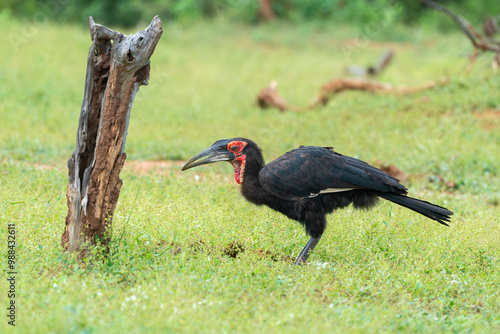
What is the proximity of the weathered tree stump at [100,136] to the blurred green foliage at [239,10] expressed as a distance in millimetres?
17553

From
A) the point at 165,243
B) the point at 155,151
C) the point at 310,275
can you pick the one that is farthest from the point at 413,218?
the point at 155,151

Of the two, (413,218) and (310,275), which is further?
(413,218)

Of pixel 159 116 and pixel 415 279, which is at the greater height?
pixel 159 116

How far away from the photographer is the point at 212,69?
16.7 meters

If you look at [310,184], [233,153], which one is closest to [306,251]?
[310,184]

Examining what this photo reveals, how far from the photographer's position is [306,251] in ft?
16.3

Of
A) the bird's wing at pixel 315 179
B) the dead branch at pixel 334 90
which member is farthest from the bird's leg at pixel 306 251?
the dead branch at pixel 334 90

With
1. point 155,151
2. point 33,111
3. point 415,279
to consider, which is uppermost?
point 33,111

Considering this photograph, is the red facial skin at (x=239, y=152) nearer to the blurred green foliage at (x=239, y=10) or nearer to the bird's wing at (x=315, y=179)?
the bird's wing at (x=315, y=179)

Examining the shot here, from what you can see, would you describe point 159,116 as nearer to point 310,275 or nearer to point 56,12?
point 310,275

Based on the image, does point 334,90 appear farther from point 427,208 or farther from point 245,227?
point 427,208

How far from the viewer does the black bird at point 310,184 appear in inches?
198

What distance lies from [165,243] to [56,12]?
20080 millimetres

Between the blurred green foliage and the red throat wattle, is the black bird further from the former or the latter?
the blurred green foliage
